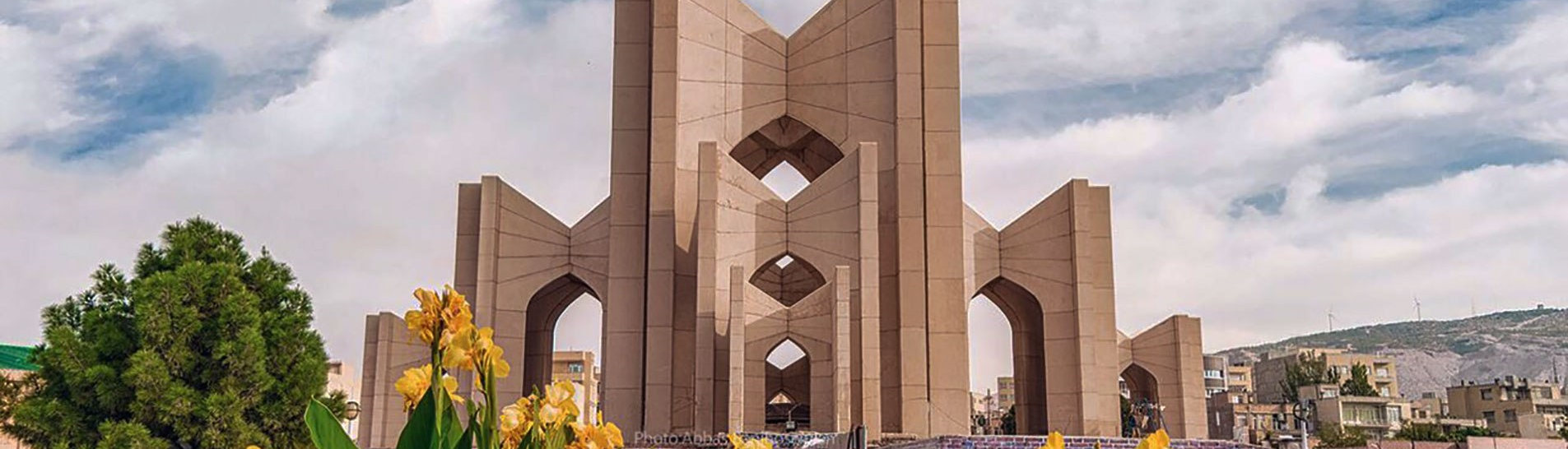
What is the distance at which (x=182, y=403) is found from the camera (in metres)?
14.9

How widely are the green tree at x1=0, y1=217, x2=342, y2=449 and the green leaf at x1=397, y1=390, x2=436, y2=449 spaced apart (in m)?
13.7

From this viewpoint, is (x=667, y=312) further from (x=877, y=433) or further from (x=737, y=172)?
(x=877, y=433)

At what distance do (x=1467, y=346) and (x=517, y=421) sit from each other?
16656cm

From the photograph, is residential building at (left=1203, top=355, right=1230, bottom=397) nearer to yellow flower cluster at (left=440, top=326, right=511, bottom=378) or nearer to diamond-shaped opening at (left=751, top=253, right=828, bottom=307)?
diamond-shaped opening at (left=751, top=253, right=828, bottom=307)

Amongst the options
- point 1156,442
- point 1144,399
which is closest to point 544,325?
point 1144,399

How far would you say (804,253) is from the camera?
78.3ft

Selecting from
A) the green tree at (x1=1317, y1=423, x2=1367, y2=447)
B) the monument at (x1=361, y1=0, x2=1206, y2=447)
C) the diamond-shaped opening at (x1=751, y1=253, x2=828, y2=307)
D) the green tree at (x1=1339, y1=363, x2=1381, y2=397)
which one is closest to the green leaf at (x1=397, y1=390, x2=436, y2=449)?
the monument at (x1=361, y1=0, x2=1206, y2=447)

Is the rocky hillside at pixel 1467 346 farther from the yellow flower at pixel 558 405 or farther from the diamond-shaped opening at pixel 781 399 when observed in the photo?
the yellow flower at pixel 558 405

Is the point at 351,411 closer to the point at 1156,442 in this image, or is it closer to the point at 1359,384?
the point at 1156,442

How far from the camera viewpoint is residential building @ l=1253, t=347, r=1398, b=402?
227 feet

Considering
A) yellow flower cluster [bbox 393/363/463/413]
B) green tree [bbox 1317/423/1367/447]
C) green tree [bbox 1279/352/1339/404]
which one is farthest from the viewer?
green tree [bbox 1279/352/1339/404]

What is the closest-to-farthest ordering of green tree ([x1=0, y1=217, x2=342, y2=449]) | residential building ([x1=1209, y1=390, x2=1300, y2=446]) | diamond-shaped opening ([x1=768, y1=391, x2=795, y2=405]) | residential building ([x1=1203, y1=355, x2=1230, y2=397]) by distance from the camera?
1. green tree ([x1=0, y1=217, x2=342, y2=449])
2. diamond-shaped opening ([x1=768, y1=391, x2=795, y2=405])
3. residential building ([x1=1209, y1=390, x2=1300, y2=446])
4. residential building ([x1=1203, y1=355, x2=1230, y2=397])

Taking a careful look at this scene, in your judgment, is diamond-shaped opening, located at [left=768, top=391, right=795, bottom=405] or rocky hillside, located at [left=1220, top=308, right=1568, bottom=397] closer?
diamond-shaped opening, located at [left=768, top=391, right=795, bottom=405]

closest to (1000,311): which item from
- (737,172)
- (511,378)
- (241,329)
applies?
(737,172)
